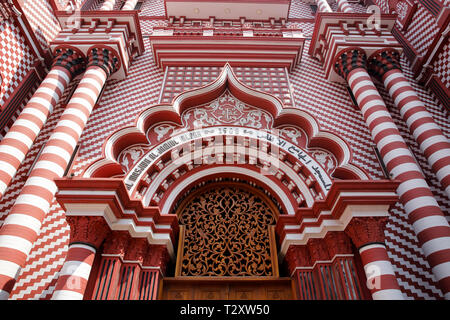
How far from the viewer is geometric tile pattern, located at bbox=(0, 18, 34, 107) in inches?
298

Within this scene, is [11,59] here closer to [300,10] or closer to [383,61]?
[383,61]

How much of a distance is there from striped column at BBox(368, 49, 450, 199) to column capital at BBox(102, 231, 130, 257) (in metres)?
6.18

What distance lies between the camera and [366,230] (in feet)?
17.6

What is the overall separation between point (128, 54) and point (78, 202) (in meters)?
5.57

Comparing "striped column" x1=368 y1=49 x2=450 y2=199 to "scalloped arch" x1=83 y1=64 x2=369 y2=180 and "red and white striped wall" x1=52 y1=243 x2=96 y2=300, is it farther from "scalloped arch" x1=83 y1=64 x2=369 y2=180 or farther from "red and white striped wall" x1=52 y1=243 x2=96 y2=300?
"red and white striped wall" x1=52 y1=243 x2=96 y2=300

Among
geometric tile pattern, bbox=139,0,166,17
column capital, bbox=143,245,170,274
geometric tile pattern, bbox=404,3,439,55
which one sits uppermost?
geometric tile pattern, bbox=139,0,166,17

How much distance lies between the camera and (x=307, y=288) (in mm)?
5609

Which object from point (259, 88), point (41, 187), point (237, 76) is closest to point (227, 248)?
point (41, 187)

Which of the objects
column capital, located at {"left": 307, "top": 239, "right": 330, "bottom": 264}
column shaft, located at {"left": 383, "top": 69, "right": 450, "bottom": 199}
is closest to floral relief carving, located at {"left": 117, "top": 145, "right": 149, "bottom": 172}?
column capital, located at {"left": 307, "top": 239, "right": 330, "bottom": 264}

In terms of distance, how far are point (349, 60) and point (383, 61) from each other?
93 cm
